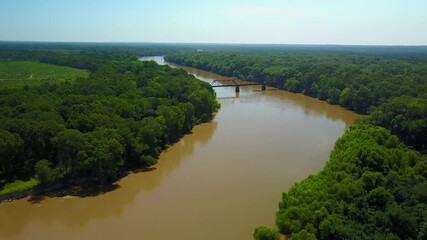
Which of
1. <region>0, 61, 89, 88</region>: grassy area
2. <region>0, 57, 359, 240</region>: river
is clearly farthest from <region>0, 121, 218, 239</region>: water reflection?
<region>0, 61, 89, 88</region>: grassy area

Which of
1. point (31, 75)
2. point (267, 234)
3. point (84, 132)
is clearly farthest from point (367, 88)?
point (31, 75)

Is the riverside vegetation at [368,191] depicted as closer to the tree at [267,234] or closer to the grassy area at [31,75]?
the tree at [267,234]

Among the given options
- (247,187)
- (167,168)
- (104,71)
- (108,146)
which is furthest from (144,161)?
(104,71)

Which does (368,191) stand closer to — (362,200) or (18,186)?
(362,200)

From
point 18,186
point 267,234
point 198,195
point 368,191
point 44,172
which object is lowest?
point 198,195

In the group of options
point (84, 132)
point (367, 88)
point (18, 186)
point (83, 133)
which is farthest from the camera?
point (367, 88)

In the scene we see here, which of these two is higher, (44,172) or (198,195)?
(44,172)

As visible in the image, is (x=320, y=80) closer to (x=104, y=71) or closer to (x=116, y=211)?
(x=104, y=71)
